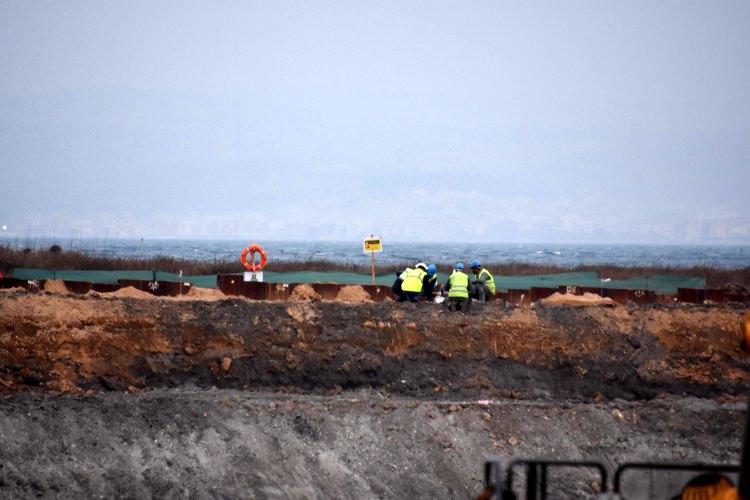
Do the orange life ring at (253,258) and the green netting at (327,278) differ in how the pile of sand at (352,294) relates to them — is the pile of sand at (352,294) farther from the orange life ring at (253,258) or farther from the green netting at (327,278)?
the green netting at (327,278)

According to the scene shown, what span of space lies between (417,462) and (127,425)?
5.17m

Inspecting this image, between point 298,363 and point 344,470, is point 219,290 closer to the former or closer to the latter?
point 298,363

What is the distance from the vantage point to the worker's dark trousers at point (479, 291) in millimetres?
28517

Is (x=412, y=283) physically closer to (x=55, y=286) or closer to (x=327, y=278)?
(x=55, y=286)

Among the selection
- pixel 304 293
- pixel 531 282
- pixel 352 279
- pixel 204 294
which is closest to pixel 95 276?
pixel 352 279

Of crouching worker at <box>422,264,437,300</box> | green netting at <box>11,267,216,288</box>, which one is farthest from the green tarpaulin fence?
crouching worker at <box>422,264,437,300</box>

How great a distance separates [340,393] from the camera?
73.6 ft

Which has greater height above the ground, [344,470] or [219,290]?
[219,290]

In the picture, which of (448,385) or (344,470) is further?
(448,385)

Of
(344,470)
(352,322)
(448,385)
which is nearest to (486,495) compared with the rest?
(344,470)

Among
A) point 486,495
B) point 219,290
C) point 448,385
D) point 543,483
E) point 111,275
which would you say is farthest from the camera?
point 111,275

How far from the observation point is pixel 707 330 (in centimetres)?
2456

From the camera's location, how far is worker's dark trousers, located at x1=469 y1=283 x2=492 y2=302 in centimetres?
2852

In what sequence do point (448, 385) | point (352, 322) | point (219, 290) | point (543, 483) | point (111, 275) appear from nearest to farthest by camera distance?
point (543, 483) < point (448, 385) < point (352, 322) < point (219, 290) < point (111, 275)
